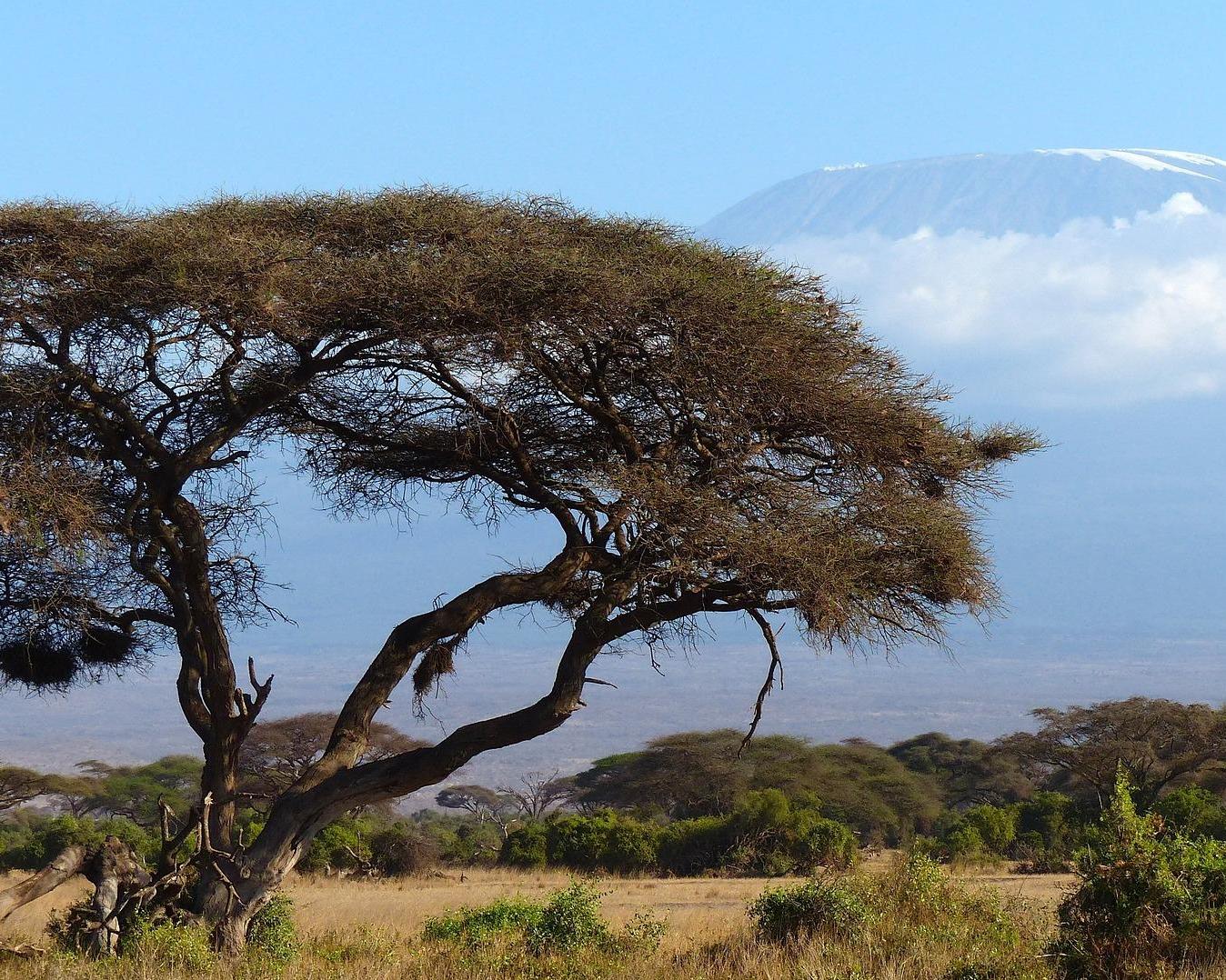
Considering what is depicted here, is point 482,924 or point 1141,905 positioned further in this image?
point 482,924

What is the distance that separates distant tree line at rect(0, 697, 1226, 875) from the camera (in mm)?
26406

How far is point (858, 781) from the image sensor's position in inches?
1378

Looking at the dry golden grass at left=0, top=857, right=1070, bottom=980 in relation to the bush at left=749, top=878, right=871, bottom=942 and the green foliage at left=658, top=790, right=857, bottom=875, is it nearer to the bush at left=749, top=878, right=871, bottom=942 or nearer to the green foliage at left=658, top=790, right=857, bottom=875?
the bush at left=749, top=878, right=871, bottom=942

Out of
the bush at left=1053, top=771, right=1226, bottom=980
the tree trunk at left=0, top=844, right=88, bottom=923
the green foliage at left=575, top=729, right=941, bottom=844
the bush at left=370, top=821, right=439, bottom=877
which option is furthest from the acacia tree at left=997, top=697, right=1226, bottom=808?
the tree trunk at left=0, top=844, right=88, bottom=923

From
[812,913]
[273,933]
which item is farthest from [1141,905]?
[273,933]

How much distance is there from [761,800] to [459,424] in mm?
16688

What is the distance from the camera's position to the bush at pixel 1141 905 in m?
8.45

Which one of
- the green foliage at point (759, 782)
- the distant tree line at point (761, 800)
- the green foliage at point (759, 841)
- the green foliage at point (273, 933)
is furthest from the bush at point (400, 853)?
the green foliage at point (273, 933)

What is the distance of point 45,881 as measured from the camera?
10.3m

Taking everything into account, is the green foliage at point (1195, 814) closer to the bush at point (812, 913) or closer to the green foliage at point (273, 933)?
the bush at point (812, 913)

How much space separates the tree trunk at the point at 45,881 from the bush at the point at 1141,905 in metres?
6.78

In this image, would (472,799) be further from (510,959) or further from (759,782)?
(510,959)

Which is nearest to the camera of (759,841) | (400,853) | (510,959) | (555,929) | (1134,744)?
(510,959)

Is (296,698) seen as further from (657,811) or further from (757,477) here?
(757,477)
